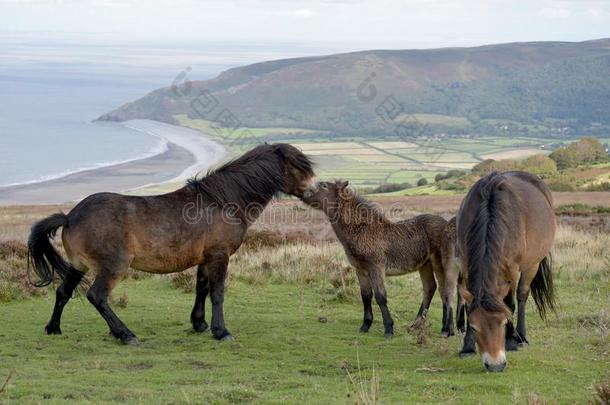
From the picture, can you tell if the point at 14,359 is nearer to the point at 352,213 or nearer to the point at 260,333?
the point at 260,333

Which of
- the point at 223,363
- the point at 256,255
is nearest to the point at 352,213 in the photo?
the point at 223,363

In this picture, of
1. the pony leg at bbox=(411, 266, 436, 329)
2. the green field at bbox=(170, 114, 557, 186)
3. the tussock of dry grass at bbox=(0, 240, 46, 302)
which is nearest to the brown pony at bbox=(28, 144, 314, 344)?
the pony leg at bbox=(411, 266, 436, 329)

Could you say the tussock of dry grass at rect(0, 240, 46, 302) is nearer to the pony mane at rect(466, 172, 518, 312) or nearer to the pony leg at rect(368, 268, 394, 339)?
the pony leg at rect(368, 268, 394, 339)

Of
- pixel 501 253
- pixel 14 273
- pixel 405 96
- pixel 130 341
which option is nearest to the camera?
pixel 501 253

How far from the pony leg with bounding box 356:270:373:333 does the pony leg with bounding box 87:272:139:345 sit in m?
3.19

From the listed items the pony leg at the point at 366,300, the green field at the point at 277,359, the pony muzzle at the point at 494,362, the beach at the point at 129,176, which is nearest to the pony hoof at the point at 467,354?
the green field at the point at 277,359

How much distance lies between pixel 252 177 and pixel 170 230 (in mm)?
1443

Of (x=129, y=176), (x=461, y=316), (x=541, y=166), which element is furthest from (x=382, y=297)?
(x=129, y=176)

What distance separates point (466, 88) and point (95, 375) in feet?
299

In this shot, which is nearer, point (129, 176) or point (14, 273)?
point (14, 273)

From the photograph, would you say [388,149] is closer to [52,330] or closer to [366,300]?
[366,300]

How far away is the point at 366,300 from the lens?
1102cm

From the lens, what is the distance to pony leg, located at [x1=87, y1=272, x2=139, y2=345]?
9.95 m

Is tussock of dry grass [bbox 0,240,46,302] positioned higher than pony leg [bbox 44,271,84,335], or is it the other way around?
pony leg [bbox 44,271,84,335]
